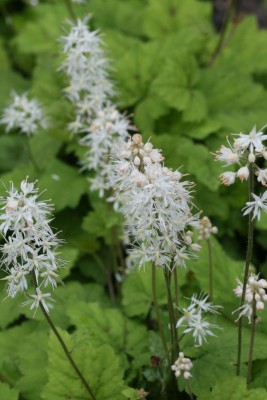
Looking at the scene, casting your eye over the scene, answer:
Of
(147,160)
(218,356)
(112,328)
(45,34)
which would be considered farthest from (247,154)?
(45,34)

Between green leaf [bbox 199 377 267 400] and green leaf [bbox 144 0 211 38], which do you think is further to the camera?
green leaf [bbox 144 0 211 38]

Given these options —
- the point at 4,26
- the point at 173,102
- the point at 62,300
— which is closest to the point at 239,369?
the point at 62,300

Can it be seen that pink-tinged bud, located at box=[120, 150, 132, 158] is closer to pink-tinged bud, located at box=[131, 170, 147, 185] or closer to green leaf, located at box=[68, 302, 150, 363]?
pink-tinged bud, located at box=[131, 170, 147, 185]

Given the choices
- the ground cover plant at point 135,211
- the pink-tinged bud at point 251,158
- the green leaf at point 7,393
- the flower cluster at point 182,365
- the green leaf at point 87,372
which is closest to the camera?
the pink-tinged bud at point 251,158

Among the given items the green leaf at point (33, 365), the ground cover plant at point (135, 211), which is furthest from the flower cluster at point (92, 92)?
the green leaf at point (33, 365)

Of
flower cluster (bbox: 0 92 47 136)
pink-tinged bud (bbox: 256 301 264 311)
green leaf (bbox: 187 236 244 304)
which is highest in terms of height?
flower cluster (bbox: 0 92 47 136)

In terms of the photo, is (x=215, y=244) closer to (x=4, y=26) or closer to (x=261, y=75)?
(x=261, y=75)

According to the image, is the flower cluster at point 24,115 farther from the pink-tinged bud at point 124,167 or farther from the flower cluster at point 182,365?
the flower cluster at point 182,365

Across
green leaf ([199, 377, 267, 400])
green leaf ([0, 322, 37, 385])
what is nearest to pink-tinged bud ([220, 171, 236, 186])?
green leaf ([199, 377, 267, 400])
